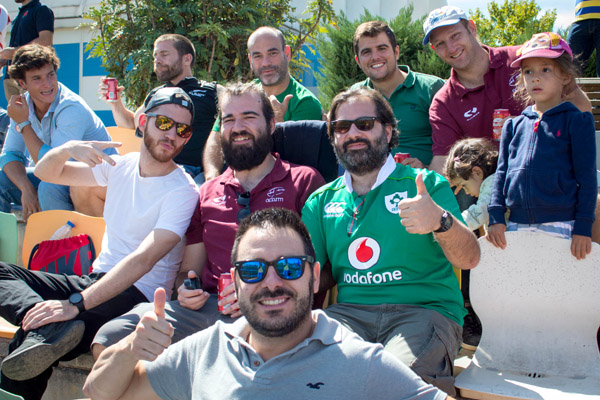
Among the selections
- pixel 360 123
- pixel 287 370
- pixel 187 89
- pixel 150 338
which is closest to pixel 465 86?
pixel 360 123

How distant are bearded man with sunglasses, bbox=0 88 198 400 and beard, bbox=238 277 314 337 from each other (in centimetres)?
134

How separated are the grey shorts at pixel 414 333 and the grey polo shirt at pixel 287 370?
1.88ft

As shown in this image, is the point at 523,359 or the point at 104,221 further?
the point at 104,221

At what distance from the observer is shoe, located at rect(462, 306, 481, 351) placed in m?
3.28

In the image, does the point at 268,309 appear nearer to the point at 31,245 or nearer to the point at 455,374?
the point at 455,374

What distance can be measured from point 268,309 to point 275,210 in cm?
36

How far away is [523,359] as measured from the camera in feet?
9.26

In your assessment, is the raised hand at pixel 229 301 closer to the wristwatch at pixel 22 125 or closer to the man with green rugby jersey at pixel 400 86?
the man with green rugby jersey at pixel 400 86

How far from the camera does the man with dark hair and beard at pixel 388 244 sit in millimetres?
2359

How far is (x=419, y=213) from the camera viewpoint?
88.1 inches

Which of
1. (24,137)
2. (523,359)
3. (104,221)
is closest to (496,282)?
(523,359)

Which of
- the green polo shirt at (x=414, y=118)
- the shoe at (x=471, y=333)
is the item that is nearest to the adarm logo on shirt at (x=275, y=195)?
the green polo shirt at (x=414, y=118)

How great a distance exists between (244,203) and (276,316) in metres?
1.35

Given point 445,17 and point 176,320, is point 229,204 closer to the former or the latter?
point 176,320
